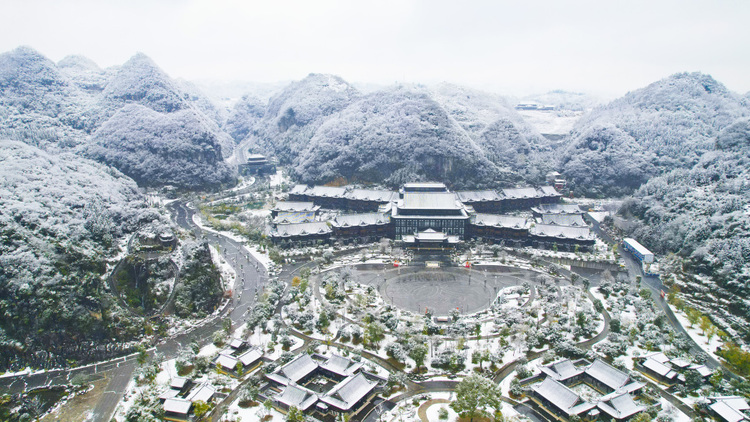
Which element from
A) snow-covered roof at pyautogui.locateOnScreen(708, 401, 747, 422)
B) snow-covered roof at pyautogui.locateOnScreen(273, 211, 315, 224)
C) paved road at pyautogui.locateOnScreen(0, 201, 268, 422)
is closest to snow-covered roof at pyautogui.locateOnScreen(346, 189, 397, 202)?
snow-covered roof at pyautogui.locateOnScreen(273, 211, 315, 224)

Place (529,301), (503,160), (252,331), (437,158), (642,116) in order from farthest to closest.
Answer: (642,116)
(503,160)
(437,158)
(529,301)
(252,331)

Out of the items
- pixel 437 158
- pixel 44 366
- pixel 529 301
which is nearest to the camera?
pixel 44 366

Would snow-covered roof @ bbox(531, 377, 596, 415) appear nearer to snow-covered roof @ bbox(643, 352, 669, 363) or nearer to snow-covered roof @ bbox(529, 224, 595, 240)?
snow-covered roof @ bbox(643, 352, 669, 363)

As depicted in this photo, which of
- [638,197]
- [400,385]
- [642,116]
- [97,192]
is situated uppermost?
[642,116]

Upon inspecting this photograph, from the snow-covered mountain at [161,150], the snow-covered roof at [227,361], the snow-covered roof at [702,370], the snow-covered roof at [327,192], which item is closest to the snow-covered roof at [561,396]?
the snow-covered roof at [702,370]

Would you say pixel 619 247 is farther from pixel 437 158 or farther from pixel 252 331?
pixel 252 331

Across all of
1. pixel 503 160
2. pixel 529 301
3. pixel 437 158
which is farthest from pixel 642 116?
pixel 529 301
